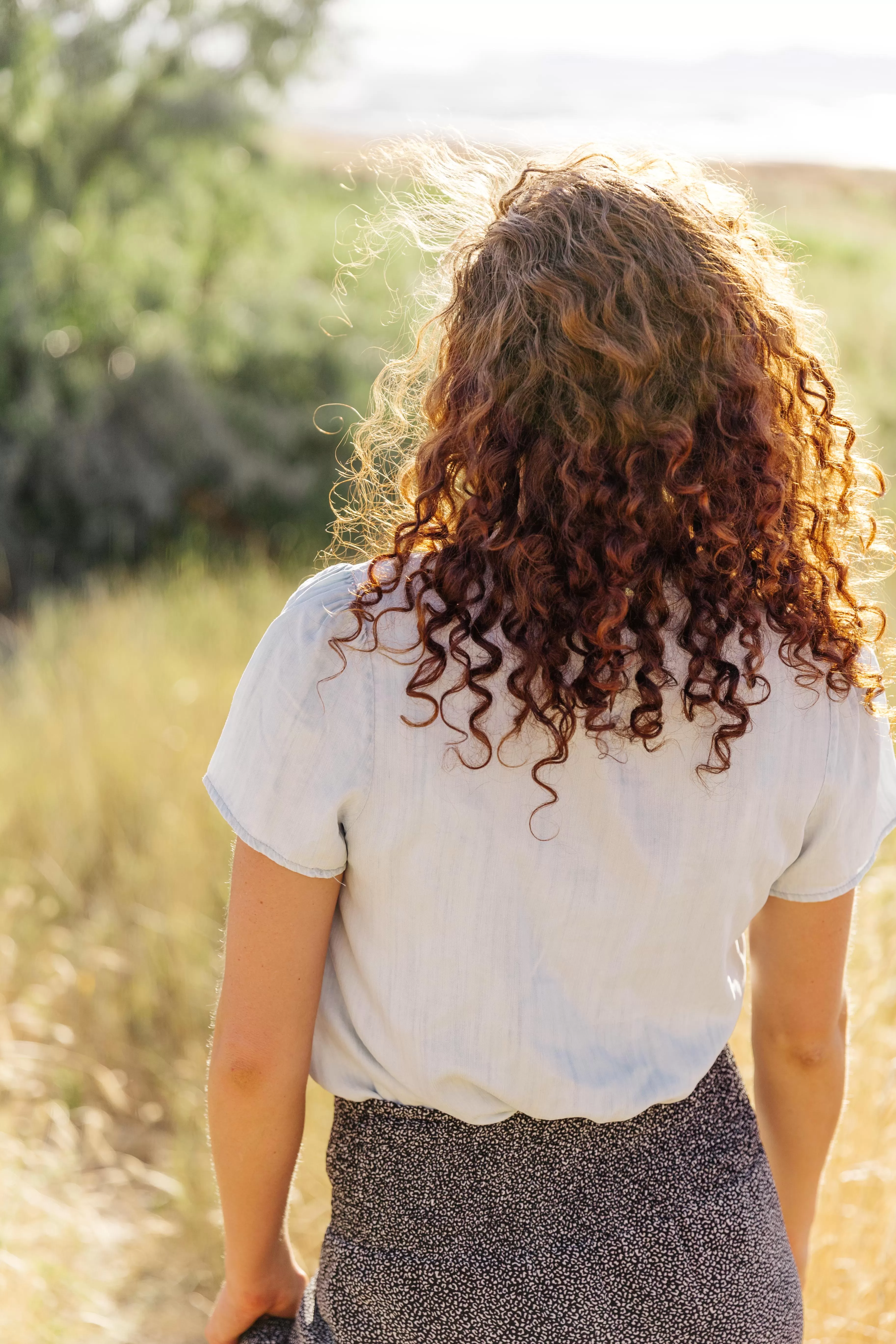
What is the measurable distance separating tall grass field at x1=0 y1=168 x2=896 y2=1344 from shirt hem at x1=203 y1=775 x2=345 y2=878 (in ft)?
2.40

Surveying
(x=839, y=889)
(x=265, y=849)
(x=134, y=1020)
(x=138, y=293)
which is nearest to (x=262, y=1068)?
(x=265, y=849)

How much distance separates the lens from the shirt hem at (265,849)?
1050 millimetres

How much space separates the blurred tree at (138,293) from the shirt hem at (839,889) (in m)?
6.73

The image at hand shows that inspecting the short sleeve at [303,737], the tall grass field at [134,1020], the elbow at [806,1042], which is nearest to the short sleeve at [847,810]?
the elbow at [806,1042]

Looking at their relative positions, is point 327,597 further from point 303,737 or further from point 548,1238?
point 548,1238

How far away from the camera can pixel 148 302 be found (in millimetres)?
7672

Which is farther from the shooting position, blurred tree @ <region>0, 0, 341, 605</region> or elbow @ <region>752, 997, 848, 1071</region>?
blurred tree @ <region>0, 0, 341, 605</region>

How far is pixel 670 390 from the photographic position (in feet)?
3.18

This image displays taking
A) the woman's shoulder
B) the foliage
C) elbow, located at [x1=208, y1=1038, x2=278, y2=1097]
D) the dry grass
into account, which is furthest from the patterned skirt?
the foliage

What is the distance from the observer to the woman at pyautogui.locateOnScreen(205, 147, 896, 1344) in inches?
38.1

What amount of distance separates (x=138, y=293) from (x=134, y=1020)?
5671mm

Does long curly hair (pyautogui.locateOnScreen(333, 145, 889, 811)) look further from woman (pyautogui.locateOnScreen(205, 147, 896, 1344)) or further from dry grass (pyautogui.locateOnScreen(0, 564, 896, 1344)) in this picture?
dry grass (pyautogui.locateOnScreen(0, 564, 896, 1344))

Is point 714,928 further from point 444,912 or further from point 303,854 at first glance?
point 303,854

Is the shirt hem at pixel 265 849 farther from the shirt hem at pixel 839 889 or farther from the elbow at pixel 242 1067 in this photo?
the shirt hem at pixel 839 889
